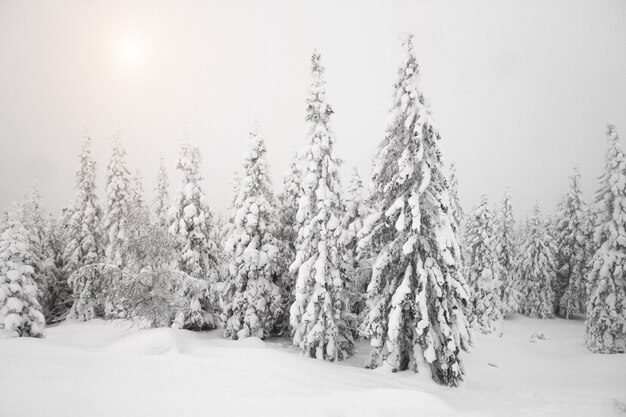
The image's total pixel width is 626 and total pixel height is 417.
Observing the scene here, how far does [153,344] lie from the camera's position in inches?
559

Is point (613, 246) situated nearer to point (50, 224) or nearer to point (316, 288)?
point (316, 288)

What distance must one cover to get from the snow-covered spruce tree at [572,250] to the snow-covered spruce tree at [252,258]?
36.9m

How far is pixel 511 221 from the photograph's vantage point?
47094 mm

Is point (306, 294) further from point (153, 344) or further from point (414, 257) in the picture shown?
point (153, 344)

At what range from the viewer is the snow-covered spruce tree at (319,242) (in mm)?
19547

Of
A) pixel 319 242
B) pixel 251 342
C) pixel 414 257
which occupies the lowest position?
pixel 251 342

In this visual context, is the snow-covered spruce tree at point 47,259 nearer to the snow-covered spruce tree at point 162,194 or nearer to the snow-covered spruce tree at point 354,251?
the snow-covered spruce tree at point 162,194

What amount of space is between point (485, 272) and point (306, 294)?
89.8ft

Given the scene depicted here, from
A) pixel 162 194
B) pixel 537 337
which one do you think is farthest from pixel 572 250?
pixel 162 194

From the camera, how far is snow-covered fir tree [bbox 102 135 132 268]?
32.8 meters

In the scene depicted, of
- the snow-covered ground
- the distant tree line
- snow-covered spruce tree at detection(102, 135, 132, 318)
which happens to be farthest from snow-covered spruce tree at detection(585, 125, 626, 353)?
snow-covered spruce tree at detection(102, 135, 132, 318)

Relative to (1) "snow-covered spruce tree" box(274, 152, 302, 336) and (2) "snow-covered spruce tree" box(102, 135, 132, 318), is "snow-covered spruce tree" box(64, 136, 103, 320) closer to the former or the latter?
(2) "snow-covered spruce tree" box(102, 135, 132, 318)

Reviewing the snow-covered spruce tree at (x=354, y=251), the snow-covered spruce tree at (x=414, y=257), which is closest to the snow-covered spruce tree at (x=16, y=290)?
the snow-covered spruce tree at (x=354, y=251)

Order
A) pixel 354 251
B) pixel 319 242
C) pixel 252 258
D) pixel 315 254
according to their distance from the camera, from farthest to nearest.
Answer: pixel 354 251 < pixel 252 258 < pixel 315 254 < pixel 319 242
